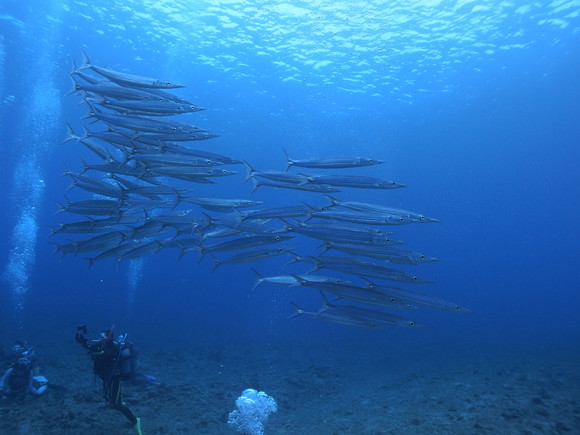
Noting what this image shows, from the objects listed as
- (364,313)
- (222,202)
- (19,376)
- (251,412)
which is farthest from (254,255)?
(19,376)

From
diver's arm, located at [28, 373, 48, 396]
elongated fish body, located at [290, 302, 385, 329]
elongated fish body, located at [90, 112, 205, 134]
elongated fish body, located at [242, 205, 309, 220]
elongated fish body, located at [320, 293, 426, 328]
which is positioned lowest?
diver's arm, located at [28, 373, 48, 396]

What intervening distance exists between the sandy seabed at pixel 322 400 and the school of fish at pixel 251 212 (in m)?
2.32

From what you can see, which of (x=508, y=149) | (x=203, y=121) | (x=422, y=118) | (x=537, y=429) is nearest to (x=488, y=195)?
(x=508, y=149)

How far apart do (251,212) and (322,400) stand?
618 cm

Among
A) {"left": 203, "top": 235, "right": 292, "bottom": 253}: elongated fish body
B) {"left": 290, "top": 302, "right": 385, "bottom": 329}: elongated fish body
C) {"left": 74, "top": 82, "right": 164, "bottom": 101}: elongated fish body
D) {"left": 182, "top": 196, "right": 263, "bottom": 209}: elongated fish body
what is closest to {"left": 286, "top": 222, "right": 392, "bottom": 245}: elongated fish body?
{"left": 203, "top": 235, "right": 292, "bottom": 253}: elongated fish body

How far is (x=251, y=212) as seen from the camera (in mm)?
6812

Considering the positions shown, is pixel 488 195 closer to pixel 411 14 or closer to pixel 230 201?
pixel 411 14

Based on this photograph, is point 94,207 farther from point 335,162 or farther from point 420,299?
point 420,299

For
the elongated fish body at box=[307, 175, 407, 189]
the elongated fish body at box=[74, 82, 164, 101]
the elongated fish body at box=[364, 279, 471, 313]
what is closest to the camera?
the elongated fish body at box=[364, 279, 471, 313]

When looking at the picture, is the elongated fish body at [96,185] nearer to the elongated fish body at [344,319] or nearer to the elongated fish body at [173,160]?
the elongated fish body at [173,160]

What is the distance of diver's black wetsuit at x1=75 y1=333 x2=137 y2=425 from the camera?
572cm

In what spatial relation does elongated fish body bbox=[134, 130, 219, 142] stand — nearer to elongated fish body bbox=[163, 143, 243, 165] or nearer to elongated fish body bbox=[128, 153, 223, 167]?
elongated fish body bbox=[163, 143, 243, 165]

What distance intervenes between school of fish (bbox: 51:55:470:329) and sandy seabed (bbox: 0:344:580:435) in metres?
2.32

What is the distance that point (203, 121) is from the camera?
36.5 metres
